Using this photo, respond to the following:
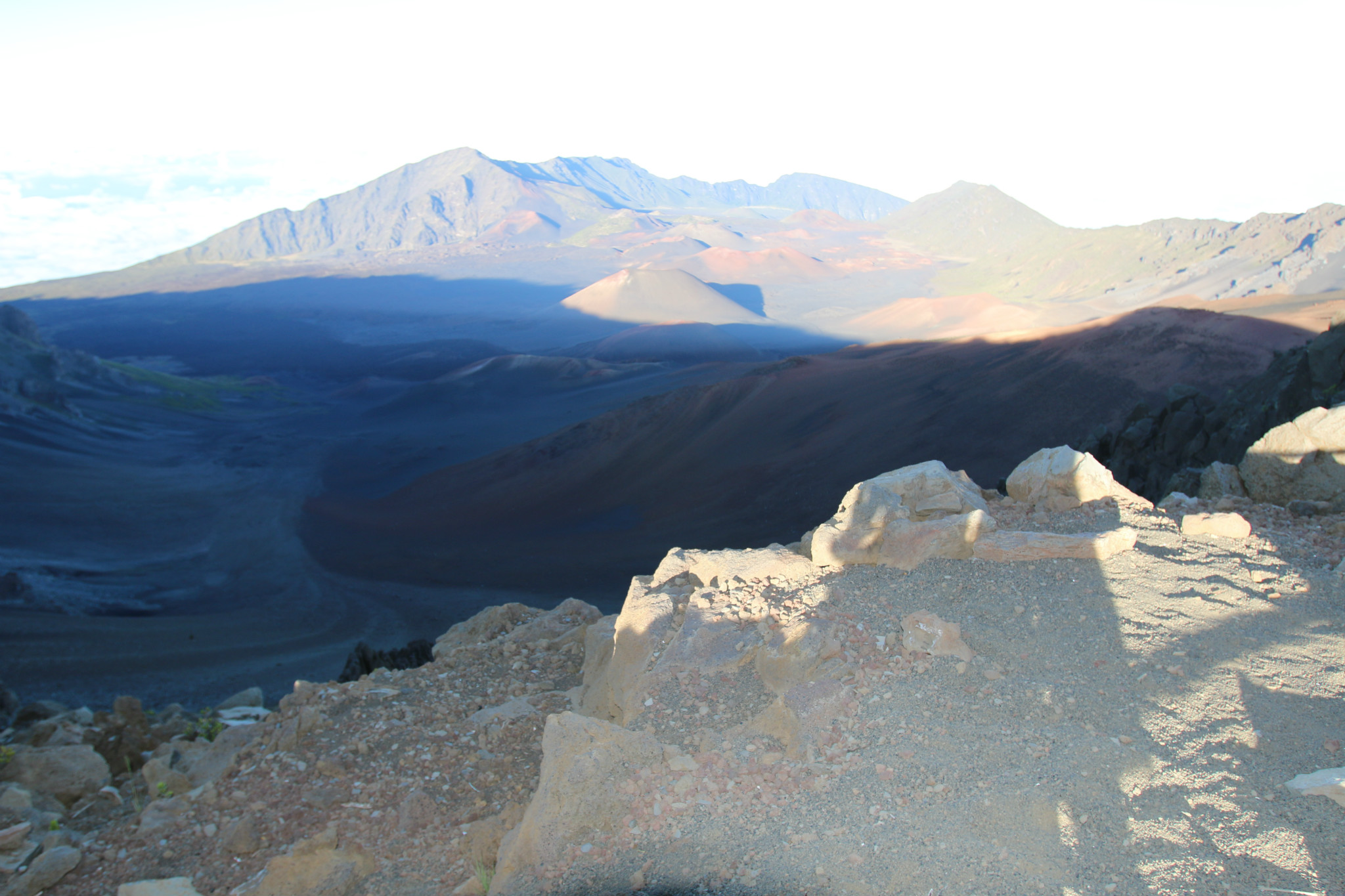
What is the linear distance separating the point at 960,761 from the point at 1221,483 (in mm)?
5531

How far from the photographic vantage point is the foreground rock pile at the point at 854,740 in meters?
3.26

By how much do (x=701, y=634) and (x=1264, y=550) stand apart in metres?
3.99

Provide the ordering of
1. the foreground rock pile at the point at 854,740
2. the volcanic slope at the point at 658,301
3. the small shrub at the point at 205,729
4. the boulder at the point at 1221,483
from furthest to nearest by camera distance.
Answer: the volcanic slope at the point at 658,301
the small shrub at the point at 205,729
the boulder at the point at 1221,483
the foreground rock pile at the point at 854,740

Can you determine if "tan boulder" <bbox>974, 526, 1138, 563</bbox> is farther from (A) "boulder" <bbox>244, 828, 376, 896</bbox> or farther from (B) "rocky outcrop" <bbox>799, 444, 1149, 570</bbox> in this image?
(A) "boulder" <bbox>244, 828, 376, 896</bbox>

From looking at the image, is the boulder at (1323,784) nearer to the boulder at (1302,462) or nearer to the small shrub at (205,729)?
the boulder at (1302,462)

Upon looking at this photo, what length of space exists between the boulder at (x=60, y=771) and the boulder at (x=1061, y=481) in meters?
7.86

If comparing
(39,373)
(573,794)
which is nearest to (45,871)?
(573,794)

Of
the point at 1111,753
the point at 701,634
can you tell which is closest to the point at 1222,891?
the point at 1111,753

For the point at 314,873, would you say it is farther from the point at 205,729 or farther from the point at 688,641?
the point at 205,729

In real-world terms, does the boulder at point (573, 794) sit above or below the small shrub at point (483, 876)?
above

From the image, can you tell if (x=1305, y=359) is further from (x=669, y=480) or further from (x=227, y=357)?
(x=227, y=357)

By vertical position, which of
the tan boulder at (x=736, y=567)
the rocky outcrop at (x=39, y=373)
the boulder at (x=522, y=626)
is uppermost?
the rocky outcrop at (x=39, y=373)

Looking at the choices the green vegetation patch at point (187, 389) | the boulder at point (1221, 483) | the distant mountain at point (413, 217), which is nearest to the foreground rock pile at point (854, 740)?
the boulder at point (1221, 483)

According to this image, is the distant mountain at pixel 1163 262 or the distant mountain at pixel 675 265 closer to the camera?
the distant mountain at pixel 1163 262
